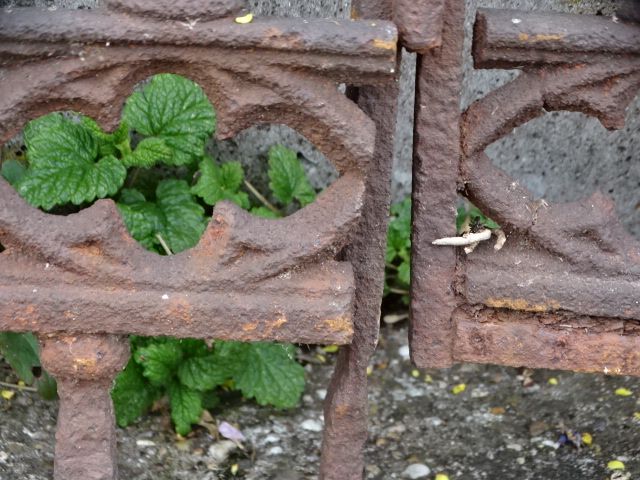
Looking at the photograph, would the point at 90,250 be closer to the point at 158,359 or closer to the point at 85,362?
the point at 85,362

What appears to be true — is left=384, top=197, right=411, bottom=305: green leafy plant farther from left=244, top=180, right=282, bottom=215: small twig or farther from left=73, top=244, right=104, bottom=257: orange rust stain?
left=73, top=244, right=104, bottom=257: orange rust stain

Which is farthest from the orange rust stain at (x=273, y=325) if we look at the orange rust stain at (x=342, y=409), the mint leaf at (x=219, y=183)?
the mint leaf at (x=219, y=183)

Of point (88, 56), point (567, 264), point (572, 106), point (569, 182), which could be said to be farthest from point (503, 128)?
point (569, 182)

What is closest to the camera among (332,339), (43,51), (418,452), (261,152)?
(43,51)

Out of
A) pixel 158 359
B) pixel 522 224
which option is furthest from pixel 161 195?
pixel 522 224

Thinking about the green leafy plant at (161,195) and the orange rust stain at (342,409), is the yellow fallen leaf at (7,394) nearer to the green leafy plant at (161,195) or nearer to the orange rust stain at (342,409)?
the green leafy plant at (161,195)

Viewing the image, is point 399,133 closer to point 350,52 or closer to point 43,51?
point 350,52

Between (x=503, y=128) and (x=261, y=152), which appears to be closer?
(x=503, y=128)
